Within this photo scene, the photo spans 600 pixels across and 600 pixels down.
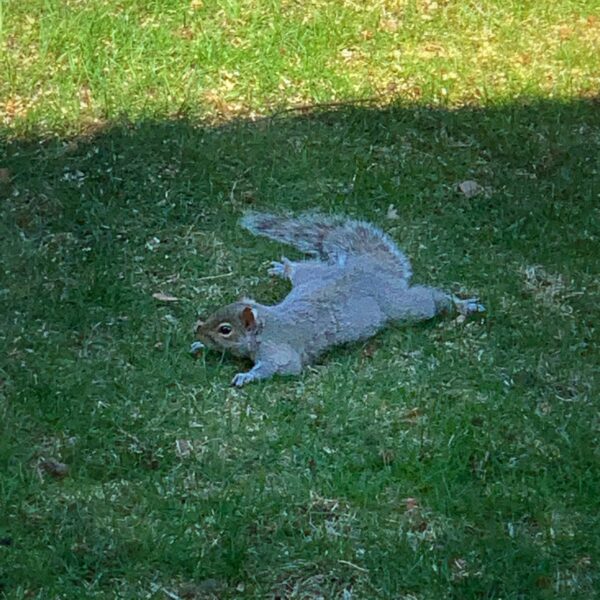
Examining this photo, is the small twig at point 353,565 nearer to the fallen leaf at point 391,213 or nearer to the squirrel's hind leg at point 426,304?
the squirrel's hind leg at point 426,304

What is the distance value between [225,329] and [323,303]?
38 cm

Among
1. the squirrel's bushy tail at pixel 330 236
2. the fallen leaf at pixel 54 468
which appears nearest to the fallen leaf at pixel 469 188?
the squirrel's bushy tail at pixel 330 236

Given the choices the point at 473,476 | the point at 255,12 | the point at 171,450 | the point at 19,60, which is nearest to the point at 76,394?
the point at 171,450

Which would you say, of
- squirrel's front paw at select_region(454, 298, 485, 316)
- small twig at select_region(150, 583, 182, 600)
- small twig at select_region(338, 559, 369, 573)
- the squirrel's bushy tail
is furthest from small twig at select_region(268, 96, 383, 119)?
small twig at select_region(150, 583, 182, 600)

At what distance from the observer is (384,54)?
632cm

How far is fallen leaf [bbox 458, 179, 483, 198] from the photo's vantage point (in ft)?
17.7

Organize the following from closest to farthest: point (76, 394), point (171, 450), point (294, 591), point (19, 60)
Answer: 1. point (294, 591)
2. point (171, 450)
3. point (76, 394)
4. point (19, 60)

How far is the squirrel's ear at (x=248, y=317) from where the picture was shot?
418 centimetres

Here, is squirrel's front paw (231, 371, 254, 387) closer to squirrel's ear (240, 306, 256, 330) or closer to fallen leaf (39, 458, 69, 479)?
squirrel's ear (240, 306, 256, 330)

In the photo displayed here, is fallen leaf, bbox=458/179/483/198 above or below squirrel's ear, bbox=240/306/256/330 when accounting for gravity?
below

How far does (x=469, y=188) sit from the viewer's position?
543 cm

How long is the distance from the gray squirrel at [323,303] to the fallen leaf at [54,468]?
70 centimetres

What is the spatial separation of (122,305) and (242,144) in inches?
53.0

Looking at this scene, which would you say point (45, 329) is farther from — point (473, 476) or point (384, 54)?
point (384, 54)
